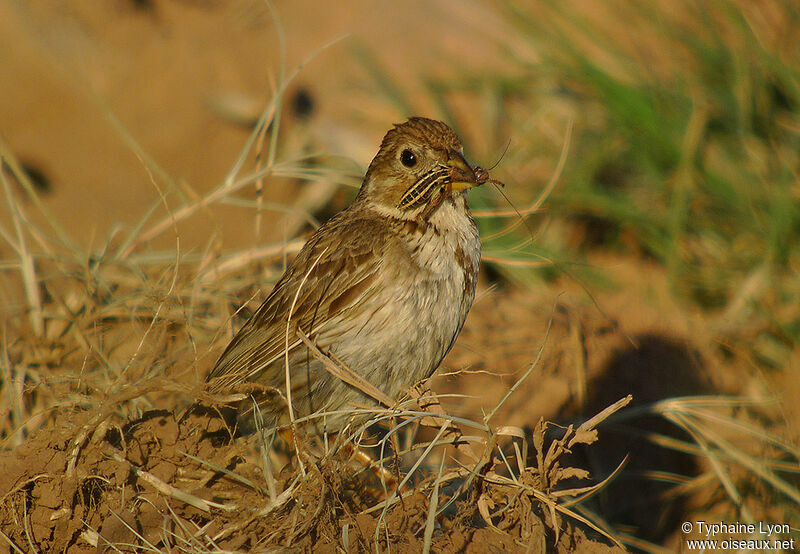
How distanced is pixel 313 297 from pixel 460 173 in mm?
811

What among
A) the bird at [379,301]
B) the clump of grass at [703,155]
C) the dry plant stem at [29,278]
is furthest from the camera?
the clump of grass at [703,155]

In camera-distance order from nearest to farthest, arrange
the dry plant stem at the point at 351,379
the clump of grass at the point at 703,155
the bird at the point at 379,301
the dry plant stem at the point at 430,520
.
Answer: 1. the dry plant stem at the point at 430,520
2. the dry plant stem at the point at 351,379
3. the bird at the point at 379,301
4. the clump of grass at the point at 703,155

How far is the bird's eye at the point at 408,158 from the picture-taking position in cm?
344

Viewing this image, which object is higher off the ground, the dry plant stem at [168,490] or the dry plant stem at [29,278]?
the dry plant stem at [29,278]

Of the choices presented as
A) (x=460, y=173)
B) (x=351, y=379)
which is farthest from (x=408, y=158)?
(x=351, y=379)

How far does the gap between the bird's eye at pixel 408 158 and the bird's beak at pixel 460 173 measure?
0.18m

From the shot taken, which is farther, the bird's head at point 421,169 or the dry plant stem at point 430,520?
the bird's head at point 421,169

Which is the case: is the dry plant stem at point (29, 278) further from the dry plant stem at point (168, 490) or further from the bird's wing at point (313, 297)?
the dry plant stem at point (168, 490)

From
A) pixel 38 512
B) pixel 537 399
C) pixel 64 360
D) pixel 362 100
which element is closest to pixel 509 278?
pixel 537 399

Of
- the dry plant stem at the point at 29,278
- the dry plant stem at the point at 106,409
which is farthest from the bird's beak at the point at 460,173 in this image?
the dry plant stem at the point at 29,278

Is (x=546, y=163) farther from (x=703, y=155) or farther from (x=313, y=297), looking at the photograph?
(x=313, y=297)

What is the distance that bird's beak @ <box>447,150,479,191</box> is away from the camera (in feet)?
10.6

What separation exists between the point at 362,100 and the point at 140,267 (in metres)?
3.71

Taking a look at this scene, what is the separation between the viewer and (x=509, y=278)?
5.84 m
